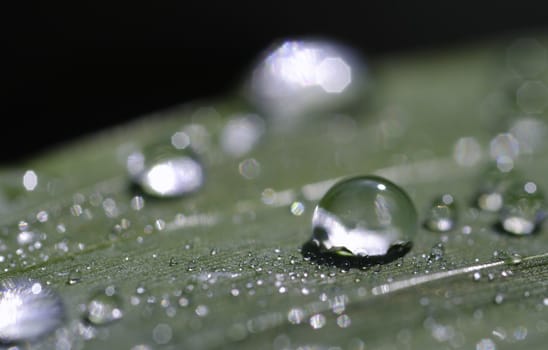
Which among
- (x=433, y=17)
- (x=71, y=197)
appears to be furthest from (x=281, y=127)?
(x=433, y=17)

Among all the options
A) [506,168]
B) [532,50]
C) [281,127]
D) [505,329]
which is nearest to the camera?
[505,329]

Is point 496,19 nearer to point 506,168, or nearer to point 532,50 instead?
point 532,50

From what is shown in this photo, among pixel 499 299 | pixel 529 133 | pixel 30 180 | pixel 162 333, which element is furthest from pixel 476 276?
pixel 30 180

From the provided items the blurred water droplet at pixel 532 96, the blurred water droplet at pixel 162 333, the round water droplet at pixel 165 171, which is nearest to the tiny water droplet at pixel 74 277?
the blurred water droplet at pixel 162 333

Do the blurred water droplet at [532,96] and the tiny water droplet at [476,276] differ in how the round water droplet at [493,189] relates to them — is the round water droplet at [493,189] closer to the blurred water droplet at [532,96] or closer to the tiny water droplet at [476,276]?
the tiny water droplet at [476,276]

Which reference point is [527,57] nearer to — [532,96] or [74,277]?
[532,96]

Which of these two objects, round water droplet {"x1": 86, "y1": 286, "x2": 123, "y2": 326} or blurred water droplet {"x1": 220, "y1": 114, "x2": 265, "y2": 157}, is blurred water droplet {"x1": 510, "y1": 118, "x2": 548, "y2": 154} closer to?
blurred water droplet {"x1": 220, "y1": 114, "x2": 265, "y2": 157}
